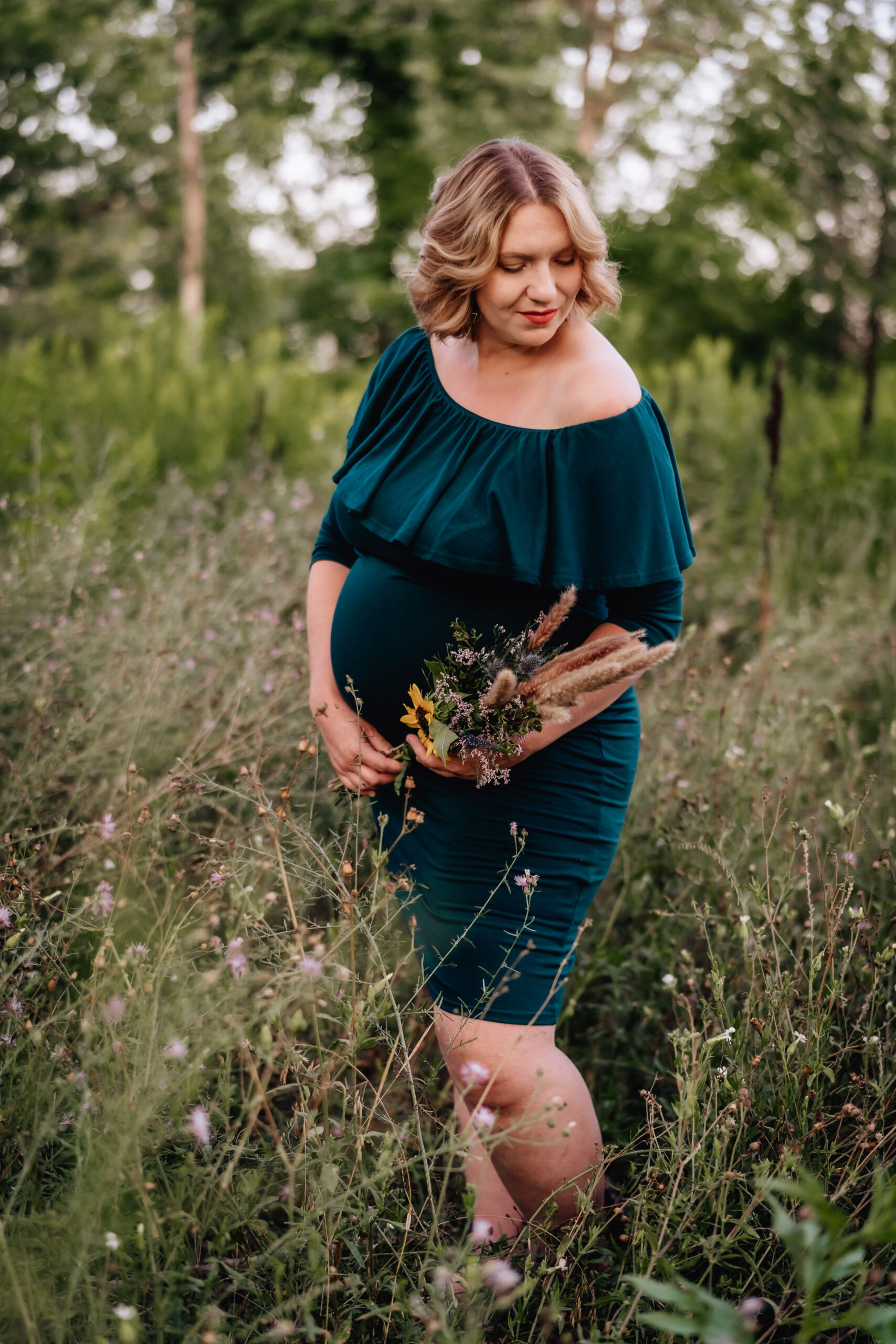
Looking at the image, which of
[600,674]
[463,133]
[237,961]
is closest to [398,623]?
[600,674]

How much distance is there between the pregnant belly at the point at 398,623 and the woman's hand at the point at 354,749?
5cm

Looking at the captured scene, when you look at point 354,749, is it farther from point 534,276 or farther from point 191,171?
point 191,171

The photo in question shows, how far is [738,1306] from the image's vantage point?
1.49m

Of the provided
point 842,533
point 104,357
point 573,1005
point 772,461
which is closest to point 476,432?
point 573,1005

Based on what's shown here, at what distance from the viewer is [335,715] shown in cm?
189

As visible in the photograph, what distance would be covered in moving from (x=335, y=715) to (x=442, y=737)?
43cm

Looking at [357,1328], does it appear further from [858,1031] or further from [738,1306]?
[858,1031]

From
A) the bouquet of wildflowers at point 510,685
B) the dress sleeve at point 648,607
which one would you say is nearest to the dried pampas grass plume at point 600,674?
the bouquet of wildflowers at point 510,685

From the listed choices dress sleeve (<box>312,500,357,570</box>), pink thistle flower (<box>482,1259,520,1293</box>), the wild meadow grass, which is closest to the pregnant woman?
the wild meadow grass

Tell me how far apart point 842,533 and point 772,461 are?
1946 mm

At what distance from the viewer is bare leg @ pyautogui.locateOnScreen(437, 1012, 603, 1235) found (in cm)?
162

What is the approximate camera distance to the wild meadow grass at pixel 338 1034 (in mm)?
1183

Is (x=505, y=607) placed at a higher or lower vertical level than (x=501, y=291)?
lower

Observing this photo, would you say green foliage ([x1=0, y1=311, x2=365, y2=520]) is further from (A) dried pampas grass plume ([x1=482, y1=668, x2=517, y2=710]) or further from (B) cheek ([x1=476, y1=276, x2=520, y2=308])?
(A) dried pampas grass plume ([x1=482, y1=668, x2=517, y2=710])
